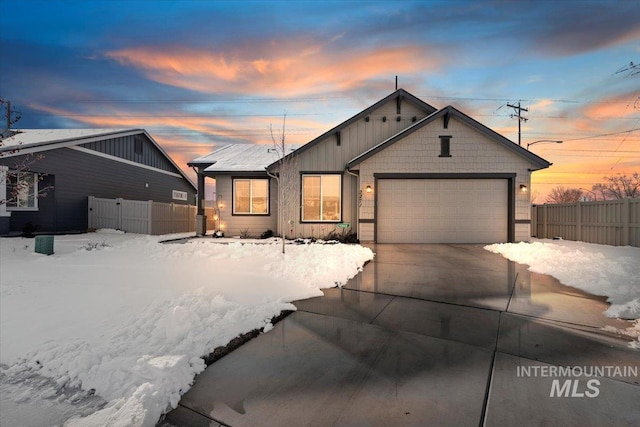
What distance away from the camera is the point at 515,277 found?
6.14m

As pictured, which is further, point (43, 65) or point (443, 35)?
point (43, 65)

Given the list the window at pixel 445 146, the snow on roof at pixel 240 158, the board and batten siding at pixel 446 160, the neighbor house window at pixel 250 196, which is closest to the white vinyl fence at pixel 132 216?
the snow on roof at pixel 240 158

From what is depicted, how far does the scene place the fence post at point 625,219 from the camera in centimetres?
983

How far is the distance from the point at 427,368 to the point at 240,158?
14.4m

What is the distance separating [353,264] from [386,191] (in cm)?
575

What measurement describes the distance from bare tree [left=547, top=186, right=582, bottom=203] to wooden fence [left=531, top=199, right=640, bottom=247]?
42.1 meters

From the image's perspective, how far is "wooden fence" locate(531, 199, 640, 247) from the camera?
9773 millimetres

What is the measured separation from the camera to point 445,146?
1176 cm

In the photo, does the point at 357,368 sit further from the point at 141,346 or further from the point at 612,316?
the point at 612,316

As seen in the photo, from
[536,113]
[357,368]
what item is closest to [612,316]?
[357,368]

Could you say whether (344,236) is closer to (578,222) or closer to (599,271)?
(599,271)

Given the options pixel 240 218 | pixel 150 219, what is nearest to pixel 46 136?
pixel 150 219

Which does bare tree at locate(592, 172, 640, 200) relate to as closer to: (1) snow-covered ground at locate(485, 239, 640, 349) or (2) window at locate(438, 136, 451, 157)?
(2) window at locate(438, 136, 451, 157)

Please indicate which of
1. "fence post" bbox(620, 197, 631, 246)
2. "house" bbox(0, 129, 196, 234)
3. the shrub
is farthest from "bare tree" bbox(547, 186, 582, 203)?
"house" bbox(0, 129, 196, 234)
